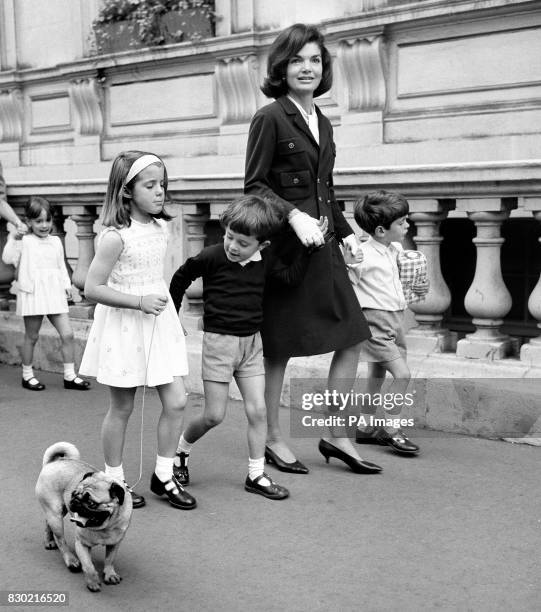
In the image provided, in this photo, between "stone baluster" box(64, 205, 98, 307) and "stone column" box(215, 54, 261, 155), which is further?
"stone column" box(215, 54, 261, 155)

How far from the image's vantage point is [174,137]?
1035 cm

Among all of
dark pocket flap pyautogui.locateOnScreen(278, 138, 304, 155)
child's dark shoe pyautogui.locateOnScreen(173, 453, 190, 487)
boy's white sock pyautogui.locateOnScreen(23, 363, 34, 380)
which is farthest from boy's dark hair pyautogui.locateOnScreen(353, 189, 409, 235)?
boy's white sock pyautogui.locateOnScreen(23, 363, 34, 380)

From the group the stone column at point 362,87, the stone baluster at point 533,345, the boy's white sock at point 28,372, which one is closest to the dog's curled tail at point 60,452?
the stone baluster at point 533,345

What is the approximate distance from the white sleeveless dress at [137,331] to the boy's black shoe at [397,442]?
1294 mm

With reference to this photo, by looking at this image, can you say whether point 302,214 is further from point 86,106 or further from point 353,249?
point 86,106

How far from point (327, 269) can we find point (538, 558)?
161 cm

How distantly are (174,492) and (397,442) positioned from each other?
129 cm

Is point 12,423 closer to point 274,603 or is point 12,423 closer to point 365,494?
point 365,494

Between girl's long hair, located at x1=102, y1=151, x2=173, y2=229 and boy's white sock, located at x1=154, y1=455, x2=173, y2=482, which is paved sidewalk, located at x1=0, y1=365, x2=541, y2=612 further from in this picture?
girl's long hair, located at x1=102, y1=151, x2=173, y2=229

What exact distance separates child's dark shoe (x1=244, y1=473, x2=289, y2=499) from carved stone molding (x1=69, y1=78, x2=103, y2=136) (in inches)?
305

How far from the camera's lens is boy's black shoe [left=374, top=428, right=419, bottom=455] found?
4695 millimetres

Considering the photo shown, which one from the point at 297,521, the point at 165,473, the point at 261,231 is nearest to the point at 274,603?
the point at 297,521

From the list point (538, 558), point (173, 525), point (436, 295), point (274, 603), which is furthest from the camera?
point (436, 295)

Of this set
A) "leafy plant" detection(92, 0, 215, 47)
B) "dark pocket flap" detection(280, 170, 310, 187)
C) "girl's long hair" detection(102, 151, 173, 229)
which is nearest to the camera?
"girl's long hair" detection(102, 151, 173, 229)
